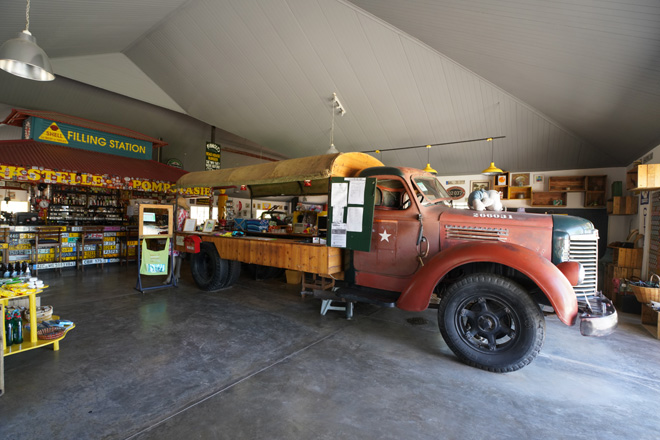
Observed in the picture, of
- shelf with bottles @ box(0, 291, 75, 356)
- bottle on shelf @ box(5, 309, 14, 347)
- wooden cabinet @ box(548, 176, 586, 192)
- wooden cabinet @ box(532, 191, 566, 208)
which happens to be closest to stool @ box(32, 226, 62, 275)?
shelf with bottles @ box(0, 291, 75, 356)

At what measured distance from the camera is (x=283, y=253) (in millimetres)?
4438

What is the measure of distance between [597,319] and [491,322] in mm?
825

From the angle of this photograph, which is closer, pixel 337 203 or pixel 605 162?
pixel 337 203

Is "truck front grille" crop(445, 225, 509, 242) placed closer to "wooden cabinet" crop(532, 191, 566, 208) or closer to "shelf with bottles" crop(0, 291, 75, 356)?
Result: "shelf with bottles" crop(0, 291, 75, 356)

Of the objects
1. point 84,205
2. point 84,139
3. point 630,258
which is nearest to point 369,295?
point 630,258

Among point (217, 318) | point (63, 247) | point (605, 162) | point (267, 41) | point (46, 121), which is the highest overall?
point (267, 41)

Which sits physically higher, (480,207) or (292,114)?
(292,114)

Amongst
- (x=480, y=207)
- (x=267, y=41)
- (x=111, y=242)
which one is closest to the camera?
(x=480, y=207)

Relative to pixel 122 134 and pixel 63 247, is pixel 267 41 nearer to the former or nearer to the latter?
pixel 122 134

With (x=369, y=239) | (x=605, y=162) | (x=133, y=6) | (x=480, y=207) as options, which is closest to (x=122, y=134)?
(x=133, y=6)

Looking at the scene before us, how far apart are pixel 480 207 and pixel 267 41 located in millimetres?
6004

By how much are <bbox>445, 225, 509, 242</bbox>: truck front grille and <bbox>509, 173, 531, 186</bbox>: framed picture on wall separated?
7.26 m

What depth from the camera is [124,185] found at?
8.57 m

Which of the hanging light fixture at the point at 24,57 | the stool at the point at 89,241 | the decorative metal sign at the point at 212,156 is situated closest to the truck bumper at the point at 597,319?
the hanging light fixture at the point at 24,57
